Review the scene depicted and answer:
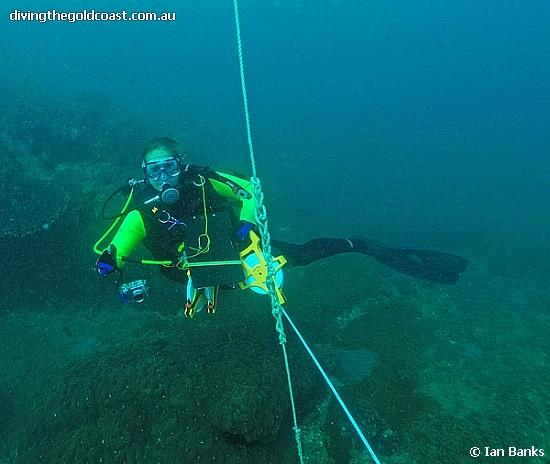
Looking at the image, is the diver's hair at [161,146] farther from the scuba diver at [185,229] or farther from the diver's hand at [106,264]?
the diver's hand at [106,264]

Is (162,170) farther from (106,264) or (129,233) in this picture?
(106,264)

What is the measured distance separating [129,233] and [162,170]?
0.84m

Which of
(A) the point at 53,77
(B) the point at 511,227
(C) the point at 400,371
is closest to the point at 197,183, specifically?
(C) the point at 400,371

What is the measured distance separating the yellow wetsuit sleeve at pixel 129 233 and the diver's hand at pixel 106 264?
295 mm

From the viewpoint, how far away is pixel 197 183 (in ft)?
14.3

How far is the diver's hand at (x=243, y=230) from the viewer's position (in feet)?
13.7

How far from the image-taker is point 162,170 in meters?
4.07

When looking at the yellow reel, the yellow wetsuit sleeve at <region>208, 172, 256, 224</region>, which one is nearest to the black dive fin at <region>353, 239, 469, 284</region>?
the yellow wetsuit sleeve at <region>208, 172, 256, 224</region>

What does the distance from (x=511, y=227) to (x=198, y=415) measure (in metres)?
14.3

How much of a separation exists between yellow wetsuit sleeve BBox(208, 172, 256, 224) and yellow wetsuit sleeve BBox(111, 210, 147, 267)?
107cm

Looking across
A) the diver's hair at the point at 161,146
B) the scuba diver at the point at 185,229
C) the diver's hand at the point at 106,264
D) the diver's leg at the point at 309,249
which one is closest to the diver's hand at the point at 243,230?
the scuba diver at the point at 185,229

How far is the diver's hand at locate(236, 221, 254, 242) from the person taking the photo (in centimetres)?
418

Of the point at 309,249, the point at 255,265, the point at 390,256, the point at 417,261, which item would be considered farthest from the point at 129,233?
the point at 417,261

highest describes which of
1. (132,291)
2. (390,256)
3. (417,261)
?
(132,291)
